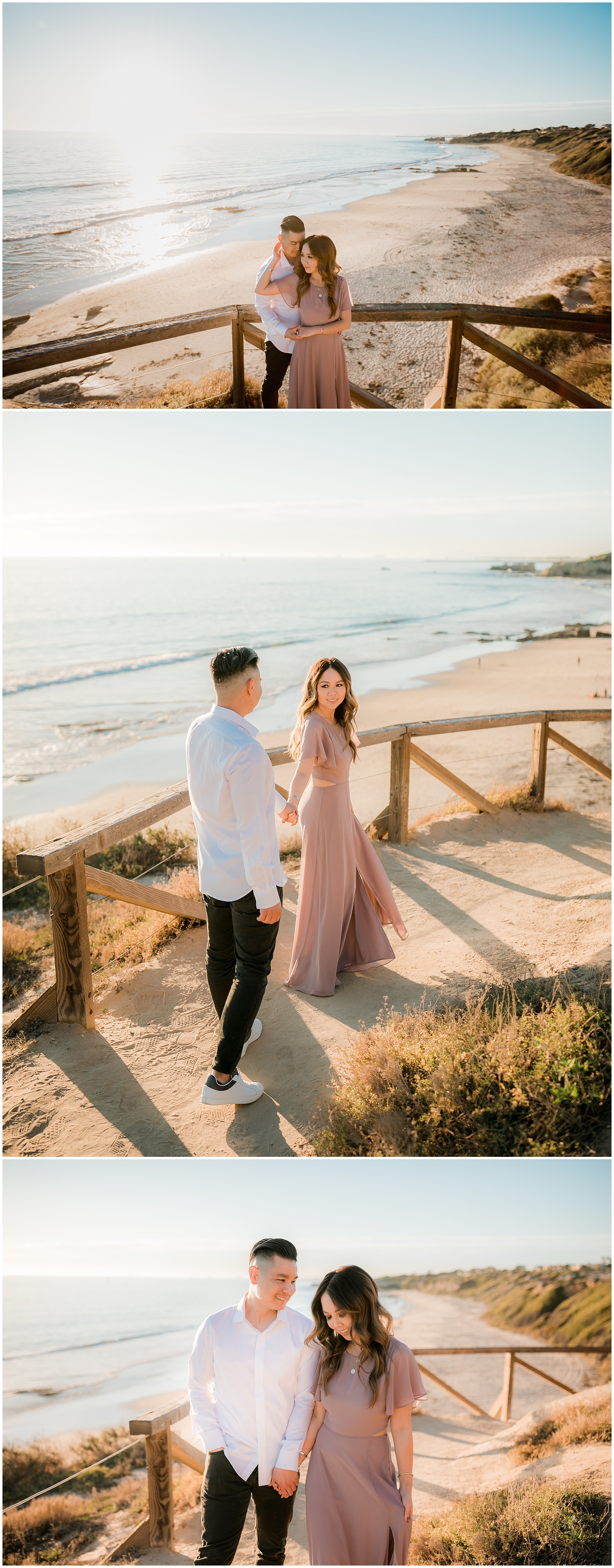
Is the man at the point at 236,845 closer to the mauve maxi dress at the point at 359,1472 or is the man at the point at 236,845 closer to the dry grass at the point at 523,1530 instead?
the mauve maxi dress at the point at 359,1472

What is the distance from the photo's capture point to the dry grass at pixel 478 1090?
3516 mm

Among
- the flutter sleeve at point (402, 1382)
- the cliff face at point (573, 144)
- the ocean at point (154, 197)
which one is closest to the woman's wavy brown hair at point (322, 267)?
the ocean at point (154, 197)

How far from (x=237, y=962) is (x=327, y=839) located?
1.10 m

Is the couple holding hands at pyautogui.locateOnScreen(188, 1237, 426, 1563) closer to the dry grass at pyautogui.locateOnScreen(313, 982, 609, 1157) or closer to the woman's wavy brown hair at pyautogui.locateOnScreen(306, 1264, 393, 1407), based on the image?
the woman's wavy brown hair at pyautogui.locateOnScreen(306, 1264, 393, 1407)

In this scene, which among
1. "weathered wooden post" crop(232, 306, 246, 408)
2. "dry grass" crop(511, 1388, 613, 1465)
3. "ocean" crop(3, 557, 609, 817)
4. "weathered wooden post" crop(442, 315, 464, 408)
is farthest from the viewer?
"ocean" crop(3, 557, 609, 817)

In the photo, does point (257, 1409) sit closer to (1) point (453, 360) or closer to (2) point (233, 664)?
(2) point (233, 664)

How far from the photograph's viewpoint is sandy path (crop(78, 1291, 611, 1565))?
4453 millimetres

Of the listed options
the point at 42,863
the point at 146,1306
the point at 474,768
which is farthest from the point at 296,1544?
the point at 146,1306

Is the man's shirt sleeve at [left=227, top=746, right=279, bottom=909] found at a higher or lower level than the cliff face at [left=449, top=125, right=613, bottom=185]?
lower

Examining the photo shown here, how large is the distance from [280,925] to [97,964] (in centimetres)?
129

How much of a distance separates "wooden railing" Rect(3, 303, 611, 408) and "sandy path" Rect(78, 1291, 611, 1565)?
20.8 ft

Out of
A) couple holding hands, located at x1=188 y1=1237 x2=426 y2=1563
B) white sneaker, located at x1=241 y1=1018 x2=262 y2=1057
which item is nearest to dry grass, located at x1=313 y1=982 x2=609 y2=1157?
white sneaker, located at x1=241 y1=1018 x2=262 y2=1057

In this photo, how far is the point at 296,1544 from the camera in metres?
4.76

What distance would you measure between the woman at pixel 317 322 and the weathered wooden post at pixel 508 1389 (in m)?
7.18
